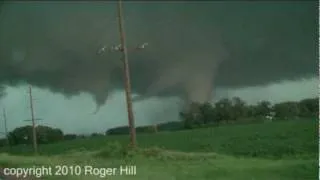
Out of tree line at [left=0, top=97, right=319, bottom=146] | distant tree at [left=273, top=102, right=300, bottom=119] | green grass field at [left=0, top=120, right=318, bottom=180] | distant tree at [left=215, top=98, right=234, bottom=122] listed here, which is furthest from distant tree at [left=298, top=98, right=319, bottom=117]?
distant tree at [left=215, top=98, right=234, bottom=122]

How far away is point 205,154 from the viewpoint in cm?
1297

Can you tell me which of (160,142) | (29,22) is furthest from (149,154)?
(29,22)

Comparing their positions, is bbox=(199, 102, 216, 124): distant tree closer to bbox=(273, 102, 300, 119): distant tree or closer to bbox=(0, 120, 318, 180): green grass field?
bbox=(0, 120, 318, 180): green grass field

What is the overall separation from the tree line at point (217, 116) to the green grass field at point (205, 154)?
18 cm

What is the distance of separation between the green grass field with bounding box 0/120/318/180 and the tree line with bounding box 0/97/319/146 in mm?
181

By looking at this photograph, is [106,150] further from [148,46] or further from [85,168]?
[148,46]

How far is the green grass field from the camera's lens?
11227mm

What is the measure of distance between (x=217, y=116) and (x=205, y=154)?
1.38m

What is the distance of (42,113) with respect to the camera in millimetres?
12188

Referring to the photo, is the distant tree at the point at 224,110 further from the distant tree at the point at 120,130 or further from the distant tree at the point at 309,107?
the distant tree at the point at 120,130

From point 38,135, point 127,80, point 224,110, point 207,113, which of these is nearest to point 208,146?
point 207,113

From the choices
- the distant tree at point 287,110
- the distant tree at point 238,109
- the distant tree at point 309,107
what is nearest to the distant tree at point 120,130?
the distant tree at point 238,109

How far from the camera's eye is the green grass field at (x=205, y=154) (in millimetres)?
11227

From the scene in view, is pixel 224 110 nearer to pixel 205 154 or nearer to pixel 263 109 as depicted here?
pixel 263 109
